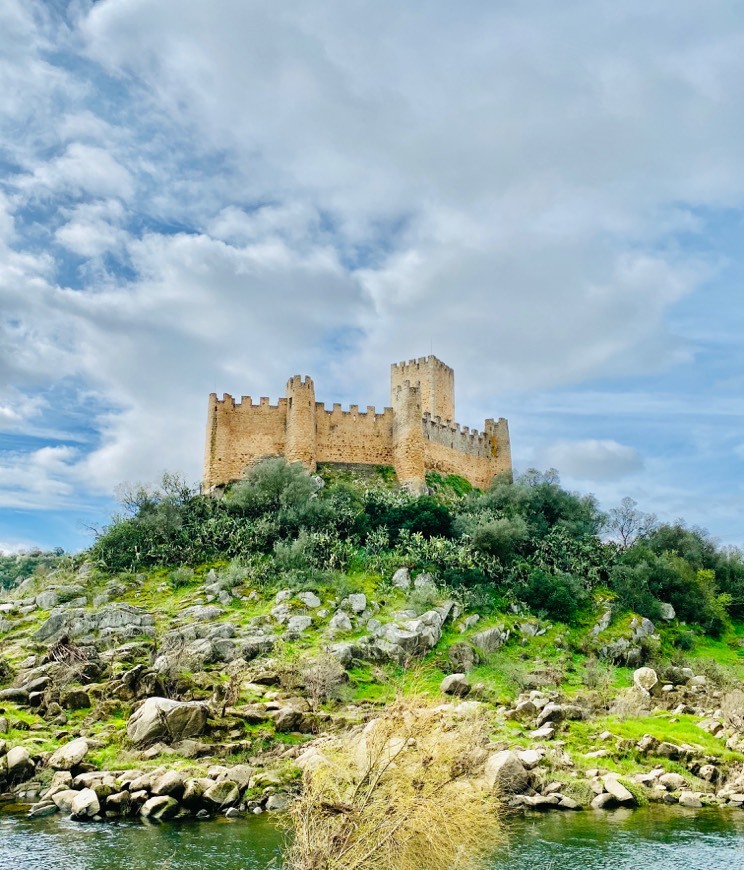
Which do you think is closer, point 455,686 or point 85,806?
point 85,806

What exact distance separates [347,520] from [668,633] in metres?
17.0

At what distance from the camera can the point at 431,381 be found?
5381cm

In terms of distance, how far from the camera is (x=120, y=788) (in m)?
17.9

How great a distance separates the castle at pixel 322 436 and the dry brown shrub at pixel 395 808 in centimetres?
3456

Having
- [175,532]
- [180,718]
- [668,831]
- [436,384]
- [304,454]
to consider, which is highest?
[436,384]

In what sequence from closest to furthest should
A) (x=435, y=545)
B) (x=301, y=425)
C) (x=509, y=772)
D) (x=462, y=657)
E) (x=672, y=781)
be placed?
(x=509, y=772), (x=672, y=781), (x=462, y=657), (x=435, y=545), (x=301, y=425)

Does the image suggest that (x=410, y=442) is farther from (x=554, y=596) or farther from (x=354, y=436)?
(x=554, y=596)

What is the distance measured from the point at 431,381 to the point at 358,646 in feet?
91.5

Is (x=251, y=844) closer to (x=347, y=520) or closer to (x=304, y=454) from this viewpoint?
(x=347, y=520)

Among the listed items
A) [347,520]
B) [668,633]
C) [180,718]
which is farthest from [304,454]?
[180,718]

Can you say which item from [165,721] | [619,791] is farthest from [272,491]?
[619,791]

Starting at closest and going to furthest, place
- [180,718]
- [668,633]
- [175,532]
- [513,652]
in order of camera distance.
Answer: [180,718] → [513,652] → [668,633] → [175,532]

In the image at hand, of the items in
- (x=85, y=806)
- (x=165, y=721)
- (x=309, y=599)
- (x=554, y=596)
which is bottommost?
(x=85, y=806)

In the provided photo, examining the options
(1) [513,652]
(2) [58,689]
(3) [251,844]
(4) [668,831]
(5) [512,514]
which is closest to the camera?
(3) [251,844]
